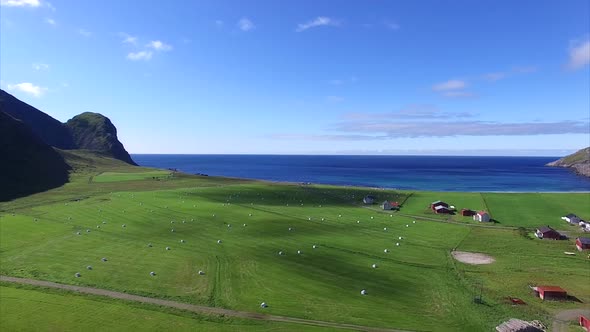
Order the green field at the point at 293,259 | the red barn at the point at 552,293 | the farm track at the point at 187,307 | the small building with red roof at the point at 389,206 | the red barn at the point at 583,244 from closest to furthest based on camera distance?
the farm track at the point at 187,307 → the green field at the point at 293,259 → the red barn at the point at 552,293 → the red barn at the point at 583,244 → the small building with red roof at the point at 389,206

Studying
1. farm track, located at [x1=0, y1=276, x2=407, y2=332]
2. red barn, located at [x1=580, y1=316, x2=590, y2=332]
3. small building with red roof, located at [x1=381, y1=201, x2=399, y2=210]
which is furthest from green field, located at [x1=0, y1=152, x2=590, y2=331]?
red barn, located at [x1=580, y1=316, x2=590, y2=332]

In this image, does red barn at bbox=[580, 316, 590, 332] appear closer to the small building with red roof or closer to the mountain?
the small building with red roof

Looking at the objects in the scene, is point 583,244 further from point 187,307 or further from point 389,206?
point 187,307

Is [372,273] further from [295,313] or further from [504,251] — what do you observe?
[504,251]

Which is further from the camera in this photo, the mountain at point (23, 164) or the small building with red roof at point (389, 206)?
the mountain at point (23, 164)

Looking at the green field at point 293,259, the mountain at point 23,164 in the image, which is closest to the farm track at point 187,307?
the green field at point 293,259

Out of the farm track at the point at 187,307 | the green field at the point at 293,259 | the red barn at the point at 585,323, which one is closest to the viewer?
the farm track at the point at 187,307

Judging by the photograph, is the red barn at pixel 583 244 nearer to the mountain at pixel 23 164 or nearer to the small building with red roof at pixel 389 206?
the small building with red roof at pixel 389 206

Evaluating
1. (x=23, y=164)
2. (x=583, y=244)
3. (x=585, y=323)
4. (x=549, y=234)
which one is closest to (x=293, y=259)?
(x=585, y=323)
